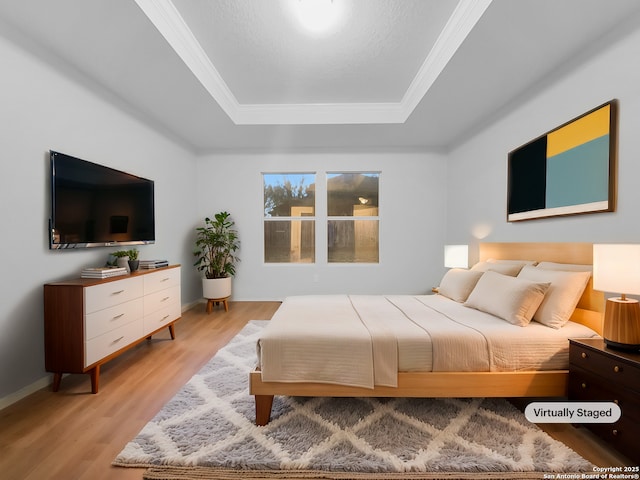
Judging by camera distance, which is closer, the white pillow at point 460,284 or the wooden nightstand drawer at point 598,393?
the wooden nightstand drawer at point 598,393

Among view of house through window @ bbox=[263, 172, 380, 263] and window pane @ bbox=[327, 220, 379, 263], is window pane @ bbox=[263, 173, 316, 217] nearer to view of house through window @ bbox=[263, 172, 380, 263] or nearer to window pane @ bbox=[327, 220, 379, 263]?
view of house through window @ bbox=[263, 172, 380, 263]

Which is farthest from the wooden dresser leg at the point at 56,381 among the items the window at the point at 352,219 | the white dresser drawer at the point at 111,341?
the window at the point at 352,219

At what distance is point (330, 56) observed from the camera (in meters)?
2.89

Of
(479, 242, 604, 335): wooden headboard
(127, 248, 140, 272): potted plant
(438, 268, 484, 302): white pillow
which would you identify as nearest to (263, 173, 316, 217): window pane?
(127, 248, 140, 272): potted plant

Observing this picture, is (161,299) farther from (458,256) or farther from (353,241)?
(458,256)

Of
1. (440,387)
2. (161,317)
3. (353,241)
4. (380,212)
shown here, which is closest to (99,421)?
(161,317)

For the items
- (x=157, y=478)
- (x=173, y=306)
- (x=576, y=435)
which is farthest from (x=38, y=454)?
(x=576, y=435)

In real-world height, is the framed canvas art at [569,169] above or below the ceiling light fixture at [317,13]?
below

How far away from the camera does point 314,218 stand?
5289mm

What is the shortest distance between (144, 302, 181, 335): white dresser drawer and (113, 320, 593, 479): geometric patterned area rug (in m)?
0.95

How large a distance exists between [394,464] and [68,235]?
2786mm

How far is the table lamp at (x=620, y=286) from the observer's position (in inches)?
63.1

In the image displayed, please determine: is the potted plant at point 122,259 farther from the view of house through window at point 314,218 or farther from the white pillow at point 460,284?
the white pillow at point 460,284

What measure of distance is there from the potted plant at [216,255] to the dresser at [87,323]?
190 cm
